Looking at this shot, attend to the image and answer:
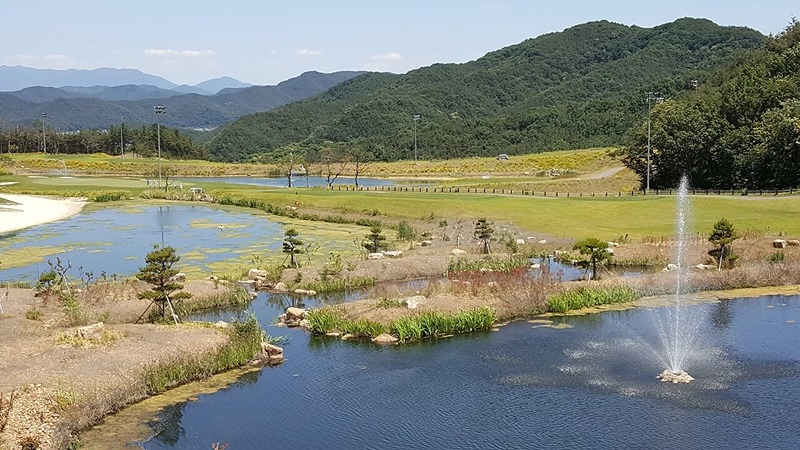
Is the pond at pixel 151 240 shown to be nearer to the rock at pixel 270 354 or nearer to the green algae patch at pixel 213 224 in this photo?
the green algae patch at pixel 213 224

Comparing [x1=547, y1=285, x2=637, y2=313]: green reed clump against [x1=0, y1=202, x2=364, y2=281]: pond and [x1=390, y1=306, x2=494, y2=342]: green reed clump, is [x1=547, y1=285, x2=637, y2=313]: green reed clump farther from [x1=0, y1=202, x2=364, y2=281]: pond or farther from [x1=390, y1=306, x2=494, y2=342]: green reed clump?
[x1=0, y1=202, x2=364, y2=281]: pond

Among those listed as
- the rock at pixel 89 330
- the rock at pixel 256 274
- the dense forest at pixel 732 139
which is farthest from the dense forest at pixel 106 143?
the rock at pixel 89 330

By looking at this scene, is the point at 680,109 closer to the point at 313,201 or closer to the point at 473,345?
the point at 313,201

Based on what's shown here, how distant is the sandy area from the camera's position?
5547cm

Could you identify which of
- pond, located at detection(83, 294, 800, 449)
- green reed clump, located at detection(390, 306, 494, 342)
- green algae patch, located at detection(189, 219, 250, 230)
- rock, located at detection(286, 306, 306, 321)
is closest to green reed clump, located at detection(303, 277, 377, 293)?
rock, located at detection(286, 306, 306, 321)

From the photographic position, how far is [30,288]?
103 ft

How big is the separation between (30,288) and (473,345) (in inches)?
746

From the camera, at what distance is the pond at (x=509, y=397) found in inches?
704

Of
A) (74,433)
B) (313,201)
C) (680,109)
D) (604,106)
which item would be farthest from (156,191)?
(604,106)

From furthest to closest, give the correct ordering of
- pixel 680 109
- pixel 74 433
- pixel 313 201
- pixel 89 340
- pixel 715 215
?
1. pixel 680 109
2. pixel 313 201
3. pixel 715 215
4. pixel 89 340
5. pixel 74 433

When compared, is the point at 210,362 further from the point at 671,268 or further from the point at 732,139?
the point at 732,139

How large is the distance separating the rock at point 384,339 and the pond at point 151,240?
1335cm

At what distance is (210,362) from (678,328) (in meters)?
16.0

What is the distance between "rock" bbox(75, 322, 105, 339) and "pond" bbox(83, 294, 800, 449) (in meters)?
4.64
